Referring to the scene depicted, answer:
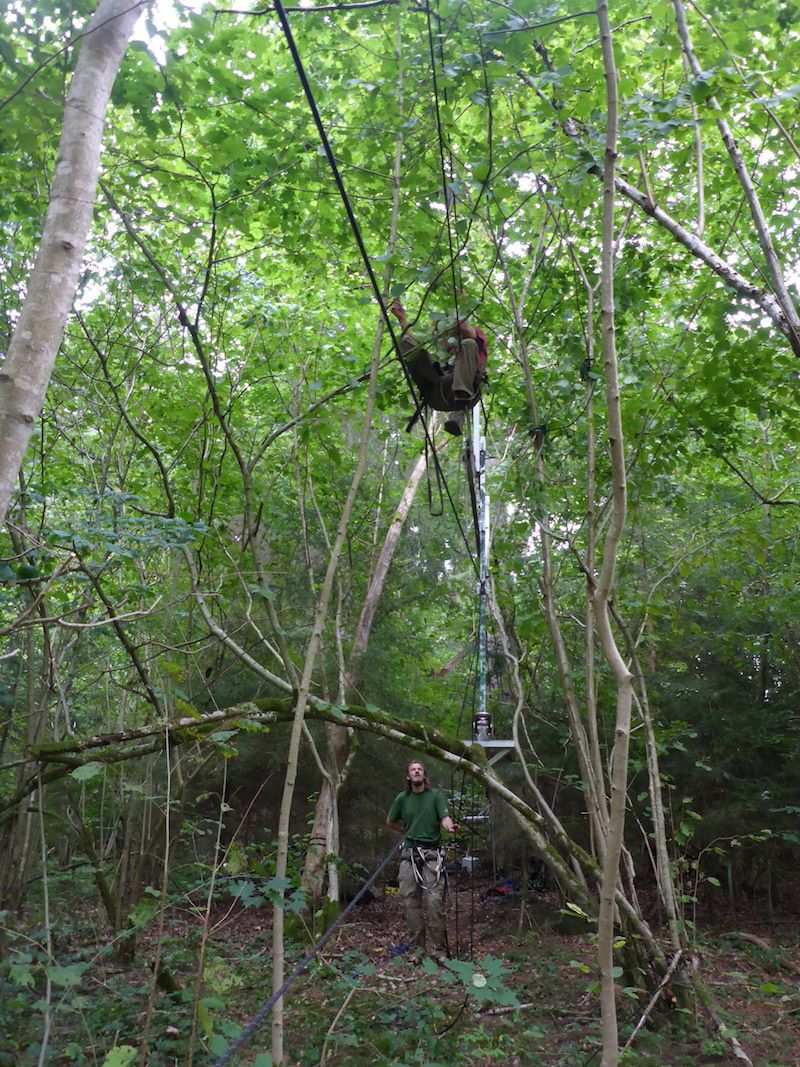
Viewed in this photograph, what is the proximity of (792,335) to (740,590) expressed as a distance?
4292 millimetres

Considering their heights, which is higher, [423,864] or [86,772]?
[86,772]

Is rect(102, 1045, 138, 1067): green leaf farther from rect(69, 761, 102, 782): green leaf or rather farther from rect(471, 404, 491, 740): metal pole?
rect(471, 404, 491, 740): metal pole

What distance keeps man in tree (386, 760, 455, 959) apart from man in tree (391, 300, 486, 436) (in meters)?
3.25

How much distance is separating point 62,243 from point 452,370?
2.78 m

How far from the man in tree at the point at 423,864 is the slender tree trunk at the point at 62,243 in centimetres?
513

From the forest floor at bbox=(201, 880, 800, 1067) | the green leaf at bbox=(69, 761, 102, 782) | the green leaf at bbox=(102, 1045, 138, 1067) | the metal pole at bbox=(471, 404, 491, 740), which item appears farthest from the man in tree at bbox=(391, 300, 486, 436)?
the green leaf at bbox=(102, 1045, 138, 1067)

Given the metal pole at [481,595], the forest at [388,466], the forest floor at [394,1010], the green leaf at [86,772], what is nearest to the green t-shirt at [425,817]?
the forest at [388,466]

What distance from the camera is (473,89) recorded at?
3951mm

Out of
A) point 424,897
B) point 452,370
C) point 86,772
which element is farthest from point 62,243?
point 424,897

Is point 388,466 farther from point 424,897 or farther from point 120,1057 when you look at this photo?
point 120,1057

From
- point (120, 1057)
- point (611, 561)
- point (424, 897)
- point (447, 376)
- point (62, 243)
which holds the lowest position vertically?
point (424, 897)

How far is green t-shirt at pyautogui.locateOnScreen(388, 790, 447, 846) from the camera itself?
6.34 meters

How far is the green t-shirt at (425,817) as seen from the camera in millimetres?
6340

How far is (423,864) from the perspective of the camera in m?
6.38
